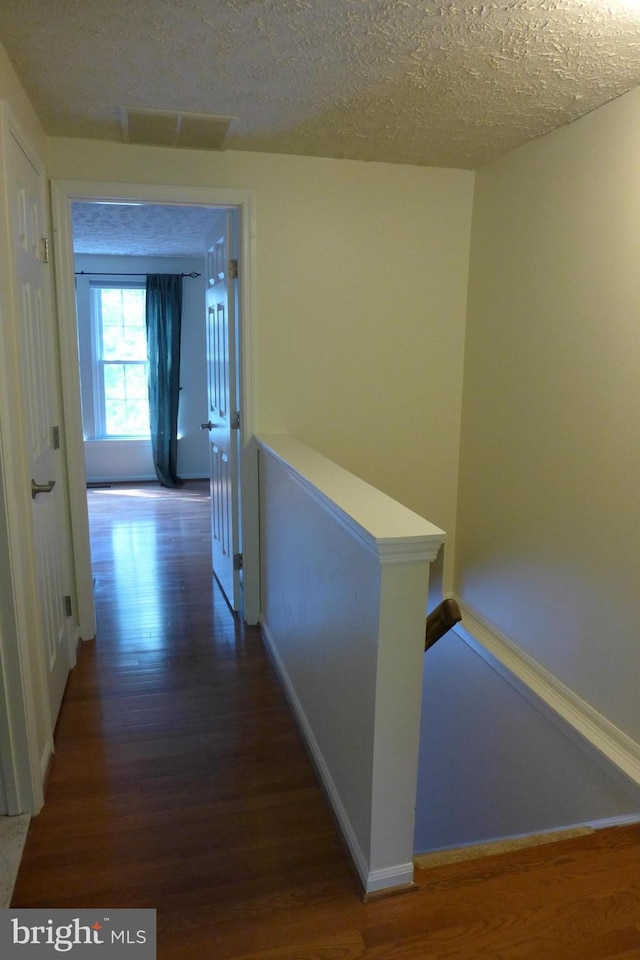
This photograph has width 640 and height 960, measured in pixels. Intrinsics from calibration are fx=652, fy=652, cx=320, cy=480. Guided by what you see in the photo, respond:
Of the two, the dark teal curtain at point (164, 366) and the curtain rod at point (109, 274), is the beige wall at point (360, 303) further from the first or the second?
the curtain rod at point (109, 274)

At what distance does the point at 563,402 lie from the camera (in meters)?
2.67

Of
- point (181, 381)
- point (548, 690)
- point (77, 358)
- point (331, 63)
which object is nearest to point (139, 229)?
point (181, 381)

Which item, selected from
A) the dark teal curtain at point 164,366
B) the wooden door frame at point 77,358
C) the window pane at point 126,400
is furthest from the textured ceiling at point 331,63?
the window pane at point 126,400

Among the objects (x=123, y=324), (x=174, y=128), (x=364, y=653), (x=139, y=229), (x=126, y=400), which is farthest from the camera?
(x=126, y=400)

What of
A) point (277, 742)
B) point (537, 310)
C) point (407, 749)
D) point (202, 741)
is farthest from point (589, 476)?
point (202, 741)

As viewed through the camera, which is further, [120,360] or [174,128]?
[120,360]

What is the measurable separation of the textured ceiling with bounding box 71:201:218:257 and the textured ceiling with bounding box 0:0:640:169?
1.40 meters

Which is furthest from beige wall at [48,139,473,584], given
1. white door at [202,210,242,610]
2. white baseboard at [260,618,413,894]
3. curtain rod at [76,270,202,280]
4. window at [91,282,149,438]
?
window at [91,282,149,438]

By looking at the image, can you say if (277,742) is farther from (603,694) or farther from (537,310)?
(537,310)

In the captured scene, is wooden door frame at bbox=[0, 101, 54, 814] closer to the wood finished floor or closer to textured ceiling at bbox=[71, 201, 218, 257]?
the wood finished floor

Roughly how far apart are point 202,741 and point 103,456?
16.8 ft

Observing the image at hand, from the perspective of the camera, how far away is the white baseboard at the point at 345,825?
66.4 inches

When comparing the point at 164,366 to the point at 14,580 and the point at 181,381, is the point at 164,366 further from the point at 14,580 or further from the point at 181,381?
the point at 14,580

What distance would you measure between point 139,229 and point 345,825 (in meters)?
4.64
